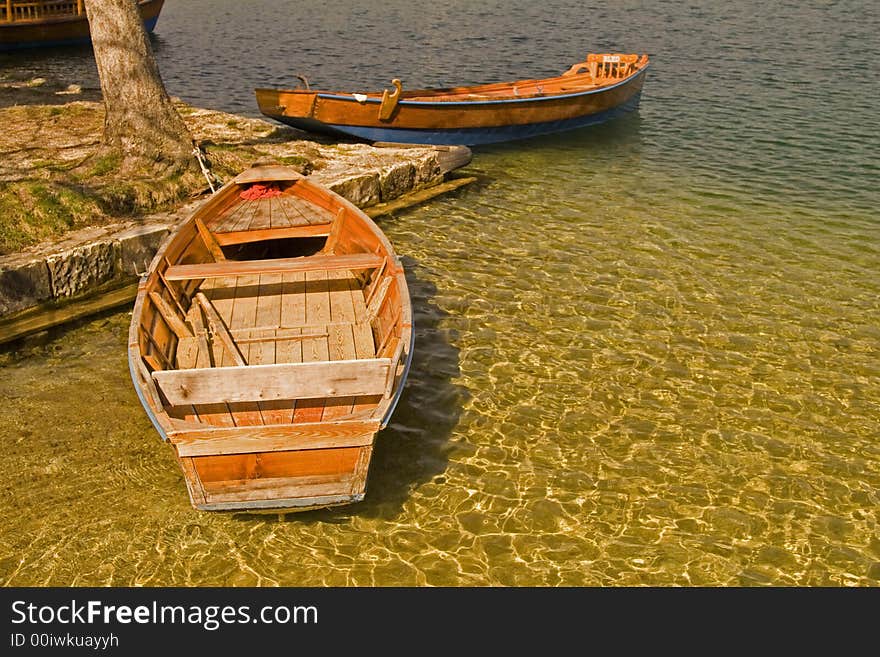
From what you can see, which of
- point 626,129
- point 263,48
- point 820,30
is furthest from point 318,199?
point 820,30

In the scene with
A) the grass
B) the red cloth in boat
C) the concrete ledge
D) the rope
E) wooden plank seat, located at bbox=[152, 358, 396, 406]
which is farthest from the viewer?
the rope

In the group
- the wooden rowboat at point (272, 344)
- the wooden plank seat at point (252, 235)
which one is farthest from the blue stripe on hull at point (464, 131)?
the wooden plank seat at point (252, 235)

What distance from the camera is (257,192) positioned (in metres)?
12.3

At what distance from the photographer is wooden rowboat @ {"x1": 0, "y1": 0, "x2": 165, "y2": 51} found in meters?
29.4

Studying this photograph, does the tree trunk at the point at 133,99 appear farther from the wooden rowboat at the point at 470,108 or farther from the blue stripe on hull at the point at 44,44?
the blue stripe on hull at the point at 44,44

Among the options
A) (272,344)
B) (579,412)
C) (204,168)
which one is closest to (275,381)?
(272,344)

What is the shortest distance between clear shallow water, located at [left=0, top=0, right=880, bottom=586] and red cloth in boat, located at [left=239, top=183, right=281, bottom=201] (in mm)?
2691

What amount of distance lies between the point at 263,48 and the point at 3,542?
28.0 metres

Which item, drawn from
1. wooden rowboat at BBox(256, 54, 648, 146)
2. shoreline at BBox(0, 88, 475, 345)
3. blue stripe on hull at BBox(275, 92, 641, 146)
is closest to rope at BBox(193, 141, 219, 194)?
shoreline at BBox(0, 88, 475, 345)

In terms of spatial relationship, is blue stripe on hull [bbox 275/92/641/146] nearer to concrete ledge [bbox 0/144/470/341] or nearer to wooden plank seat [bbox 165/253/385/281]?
concrete ledge [bbox 0/144/470/341]

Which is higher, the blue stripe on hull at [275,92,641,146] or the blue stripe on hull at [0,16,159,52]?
the blue stripe on hull at [0,16,159,52]

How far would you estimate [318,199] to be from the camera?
12125mm

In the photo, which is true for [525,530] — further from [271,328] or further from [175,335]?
[175,335]

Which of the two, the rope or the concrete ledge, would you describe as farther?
the rope
